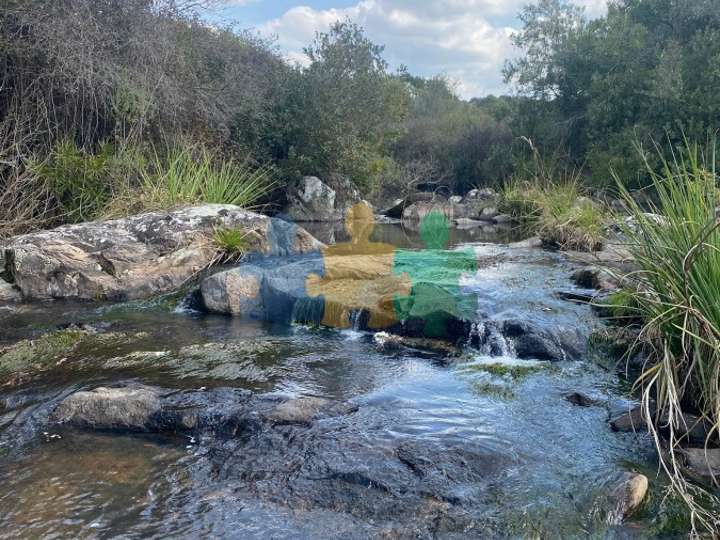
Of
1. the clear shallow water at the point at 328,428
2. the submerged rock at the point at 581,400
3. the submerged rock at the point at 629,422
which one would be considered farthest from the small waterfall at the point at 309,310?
the submerged rock at the point at 629,422

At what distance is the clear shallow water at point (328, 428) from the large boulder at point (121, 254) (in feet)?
2.55

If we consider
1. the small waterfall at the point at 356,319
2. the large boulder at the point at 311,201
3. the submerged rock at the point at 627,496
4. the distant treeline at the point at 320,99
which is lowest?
the submerged rock at the point at 627,496

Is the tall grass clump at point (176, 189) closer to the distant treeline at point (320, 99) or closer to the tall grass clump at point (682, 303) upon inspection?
the distant treeline at point (320, 99)

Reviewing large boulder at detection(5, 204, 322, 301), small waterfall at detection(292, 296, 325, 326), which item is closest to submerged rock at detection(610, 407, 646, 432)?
small waterfall at detection(292, 296, 325, 326)

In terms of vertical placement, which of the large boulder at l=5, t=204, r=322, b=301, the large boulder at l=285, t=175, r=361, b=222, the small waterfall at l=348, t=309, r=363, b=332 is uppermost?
the large boulder at l=285, t=175, r=361, b=222

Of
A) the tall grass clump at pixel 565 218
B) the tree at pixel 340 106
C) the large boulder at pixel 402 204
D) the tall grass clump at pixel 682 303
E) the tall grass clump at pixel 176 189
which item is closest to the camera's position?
the tall grass clump at pixel 682 303

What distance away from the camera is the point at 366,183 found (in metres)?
19.0

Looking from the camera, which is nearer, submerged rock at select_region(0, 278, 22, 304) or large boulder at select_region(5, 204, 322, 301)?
submerged rock at select_region(0, 278, 22, 304)

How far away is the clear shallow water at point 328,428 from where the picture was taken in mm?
2797

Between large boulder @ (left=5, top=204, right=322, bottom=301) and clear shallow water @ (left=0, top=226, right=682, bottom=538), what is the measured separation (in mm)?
778

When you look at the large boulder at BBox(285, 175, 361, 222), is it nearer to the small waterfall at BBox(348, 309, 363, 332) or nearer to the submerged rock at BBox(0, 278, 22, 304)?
the submerged rock at BBox(0, 278, 22, 304)

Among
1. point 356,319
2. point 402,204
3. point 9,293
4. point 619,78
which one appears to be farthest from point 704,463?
point 619,78

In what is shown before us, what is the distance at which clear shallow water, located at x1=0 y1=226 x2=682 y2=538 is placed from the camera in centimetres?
280

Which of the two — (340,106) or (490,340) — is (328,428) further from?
(340,106)
